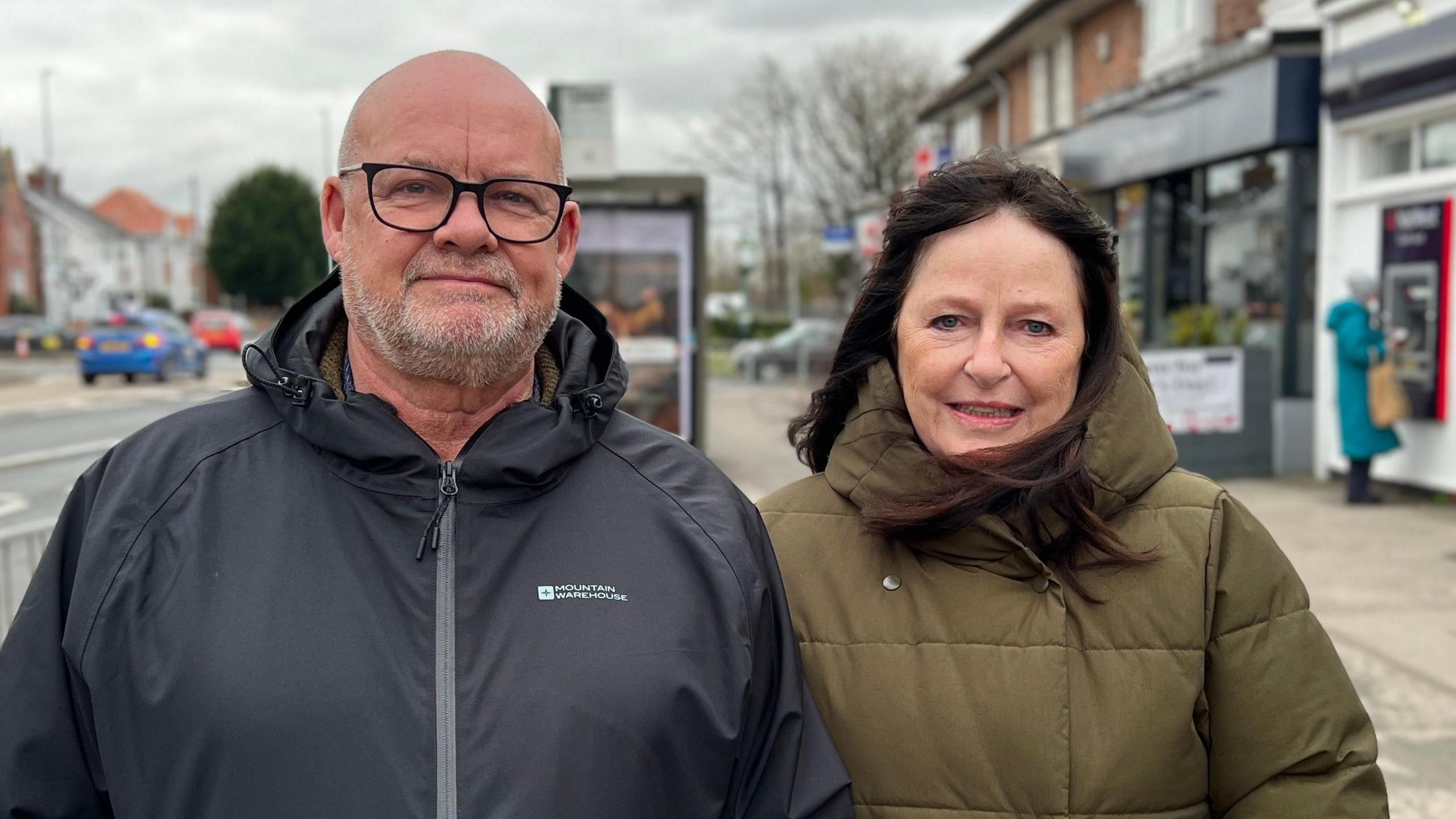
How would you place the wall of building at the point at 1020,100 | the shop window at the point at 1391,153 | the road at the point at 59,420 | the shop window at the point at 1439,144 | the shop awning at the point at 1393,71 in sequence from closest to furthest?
the road at the point at 59,420 → the shop awning at the point at 1393,71 → the shop window at the point at 1439,144 → the shop window at the point at 1391,153 → the wall of building at the point at 1020,100

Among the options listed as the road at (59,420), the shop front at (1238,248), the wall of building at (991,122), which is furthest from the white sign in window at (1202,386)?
the wall of building at (991,122)

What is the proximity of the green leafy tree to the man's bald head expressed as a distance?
74.4 m

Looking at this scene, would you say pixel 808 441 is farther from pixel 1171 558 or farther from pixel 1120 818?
pixel 1120 818

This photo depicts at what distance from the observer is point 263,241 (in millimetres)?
73188

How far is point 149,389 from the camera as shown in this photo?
25031mm

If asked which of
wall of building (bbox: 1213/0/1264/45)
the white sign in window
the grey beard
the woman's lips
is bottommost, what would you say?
the white sign in window

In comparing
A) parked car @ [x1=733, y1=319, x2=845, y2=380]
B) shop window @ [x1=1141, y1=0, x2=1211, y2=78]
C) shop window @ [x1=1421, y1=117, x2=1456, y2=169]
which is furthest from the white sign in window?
parked car @ [x1=733, y1=319, x2=845, y2=380]

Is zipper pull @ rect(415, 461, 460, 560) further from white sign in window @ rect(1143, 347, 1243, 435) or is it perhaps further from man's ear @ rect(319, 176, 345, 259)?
white sign in window @ rect(1143, 347, 1243, 435)

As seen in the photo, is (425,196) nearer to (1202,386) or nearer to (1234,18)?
(1202,386)

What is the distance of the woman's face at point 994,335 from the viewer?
2164mm

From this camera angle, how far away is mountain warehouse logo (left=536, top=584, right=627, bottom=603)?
1947 millimetres

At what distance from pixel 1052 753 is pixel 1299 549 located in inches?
278

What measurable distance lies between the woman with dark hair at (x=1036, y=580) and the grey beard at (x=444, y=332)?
0.63 metres

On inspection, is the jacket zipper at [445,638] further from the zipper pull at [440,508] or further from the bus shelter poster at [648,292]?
the bus shelter poster at [648,292]
